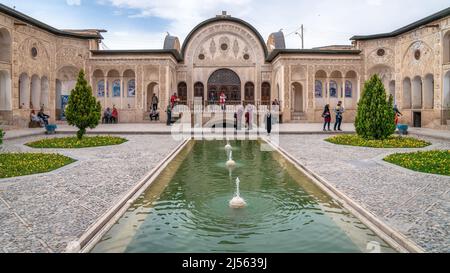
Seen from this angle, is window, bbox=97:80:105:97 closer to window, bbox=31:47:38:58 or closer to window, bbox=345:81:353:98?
window, bbox=31:47:38:58

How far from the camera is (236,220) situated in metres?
5.92

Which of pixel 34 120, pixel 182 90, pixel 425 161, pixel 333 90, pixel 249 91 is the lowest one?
pixel 425 161

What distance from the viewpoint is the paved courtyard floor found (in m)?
5.20

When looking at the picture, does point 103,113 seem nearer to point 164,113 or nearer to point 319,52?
point 164,113

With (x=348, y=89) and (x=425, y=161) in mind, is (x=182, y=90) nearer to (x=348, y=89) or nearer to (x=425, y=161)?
(x=348, y=89)

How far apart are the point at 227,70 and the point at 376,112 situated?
20.6m

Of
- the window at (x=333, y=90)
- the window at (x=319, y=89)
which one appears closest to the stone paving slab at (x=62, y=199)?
the window at (x=319, y=89)

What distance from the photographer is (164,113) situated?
30.3 metres

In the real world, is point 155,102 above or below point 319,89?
below


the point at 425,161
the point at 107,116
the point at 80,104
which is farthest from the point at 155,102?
the point at 425,161

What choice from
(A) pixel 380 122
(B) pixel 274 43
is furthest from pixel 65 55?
(A) pixel 380 122

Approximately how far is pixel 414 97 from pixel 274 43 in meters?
13.3

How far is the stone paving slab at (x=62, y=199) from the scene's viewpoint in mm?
4949

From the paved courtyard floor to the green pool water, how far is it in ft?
1.68
